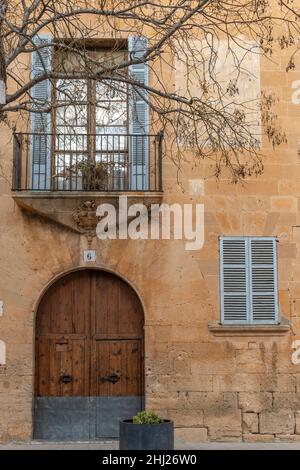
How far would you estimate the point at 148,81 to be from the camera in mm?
12656

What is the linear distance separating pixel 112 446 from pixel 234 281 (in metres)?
3.24

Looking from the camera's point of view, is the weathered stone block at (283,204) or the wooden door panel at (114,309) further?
the weathered stone block at (283,204)

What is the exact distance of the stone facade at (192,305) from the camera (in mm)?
11875

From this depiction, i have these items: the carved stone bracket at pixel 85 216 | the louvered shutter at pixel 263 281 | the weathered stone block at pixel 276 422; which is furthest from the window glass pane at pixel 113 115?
the weathered stone block at pixel 276 422

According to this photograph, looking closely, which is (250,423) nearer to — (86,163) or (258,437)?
(258,437)

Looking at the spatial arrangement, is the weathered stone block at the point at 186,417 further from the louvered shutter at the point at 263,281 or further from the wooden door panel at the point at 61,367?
the louvered shutter at the point at 263,281

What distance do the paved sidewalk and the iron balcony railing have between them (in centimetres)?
397

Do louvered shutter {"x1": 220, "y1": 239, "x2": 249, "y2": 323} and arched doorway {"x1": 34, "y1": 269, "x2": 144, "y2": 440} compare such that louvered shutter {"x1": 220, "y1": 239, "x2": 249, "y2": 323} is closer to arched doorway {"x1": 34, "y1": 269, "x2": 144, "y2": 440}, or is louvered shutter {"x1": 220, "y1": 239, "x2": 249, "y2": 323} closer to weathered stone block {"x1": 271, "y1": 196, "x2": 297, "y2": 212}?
weathered stone block {"x1": 271, "y1": 196, "x2": 297, "y2": 212}

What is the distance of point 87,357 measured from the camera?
477 inches

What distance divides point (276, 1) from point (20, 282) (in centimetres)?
639

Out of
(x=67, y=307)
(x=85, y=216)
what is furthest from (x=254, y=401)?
(x=85, y=216)

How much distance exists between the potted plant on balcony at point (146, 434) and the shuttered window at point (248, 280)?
303cm

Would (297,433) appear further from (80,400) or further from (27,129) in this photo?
(27,129)

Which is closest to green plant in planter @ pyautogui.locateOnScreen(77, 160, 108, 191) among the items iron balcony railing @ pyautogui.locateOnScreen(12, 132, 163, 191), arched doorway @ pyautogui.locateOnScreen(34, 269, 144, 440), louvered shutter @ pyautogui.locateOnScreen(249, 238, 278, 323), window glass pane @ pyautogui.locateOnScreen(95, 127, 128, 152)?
iron balcony railing @ pyautogui.locateOnScreen(12, 132, 163, 191)
